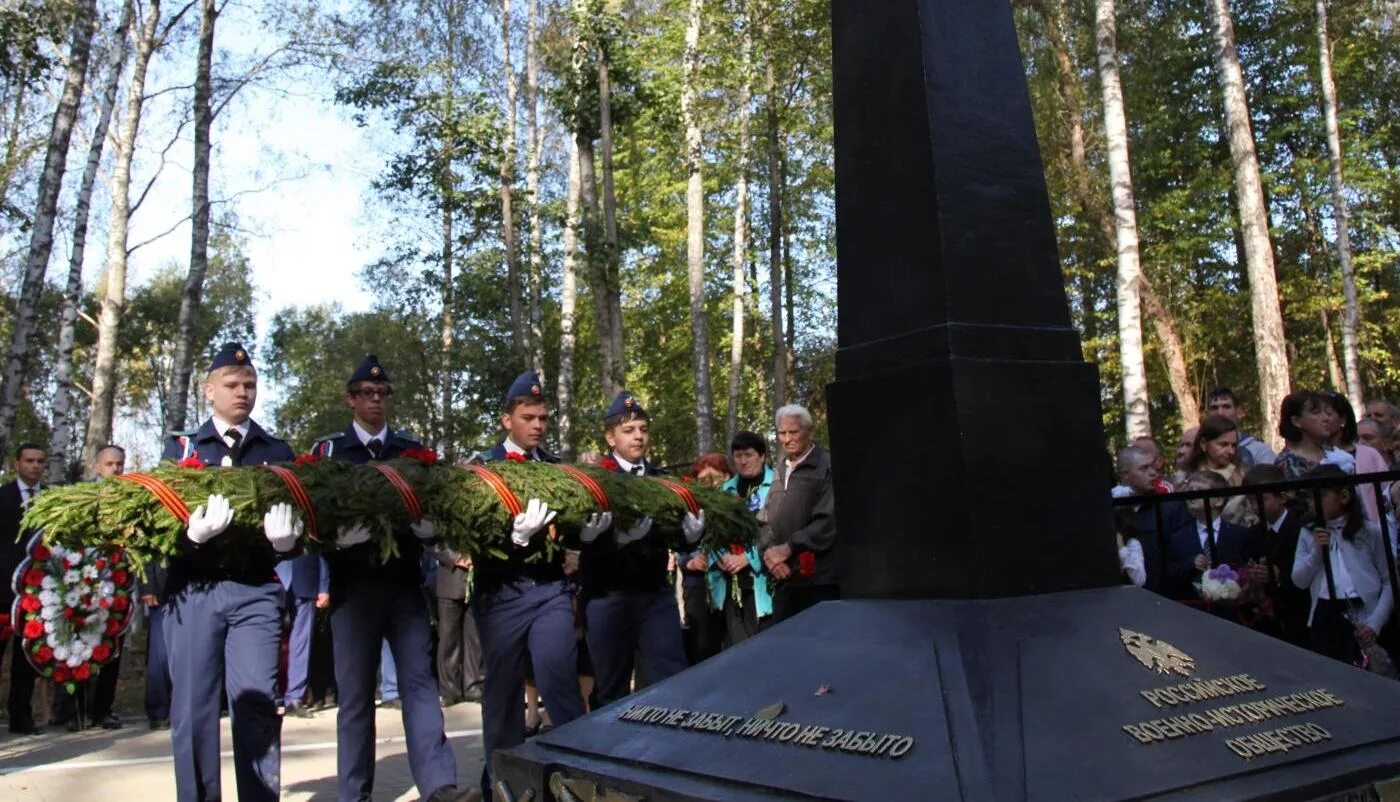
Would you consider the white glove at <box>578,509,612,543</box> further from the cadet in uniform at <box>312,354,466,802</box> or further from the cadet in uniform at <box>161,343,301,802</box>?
the cadet in uniform at <box>161,343,301,802</box>

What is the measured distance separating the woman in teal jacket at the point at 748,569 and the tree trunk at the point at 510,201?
16.1 metres

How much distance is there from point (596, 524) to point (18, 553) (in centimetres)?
677

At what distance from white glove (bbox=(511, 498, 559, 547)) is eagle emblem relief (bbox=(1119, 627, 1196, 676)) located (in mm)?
2835

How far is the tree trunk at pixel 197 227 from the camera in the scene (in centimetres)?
1856

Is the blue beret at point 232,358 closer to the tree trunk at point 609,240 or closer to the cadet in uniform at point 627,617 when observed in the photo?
the cadet in uniform at point 627,617

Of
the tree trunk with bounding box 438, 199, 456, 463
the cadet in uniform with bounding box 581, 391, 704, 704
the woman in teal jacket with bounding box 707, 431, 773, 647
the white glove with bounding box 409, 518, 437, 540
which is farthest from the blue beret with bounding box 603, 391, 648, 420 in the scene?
the tree trunk with bounding box 438, 199, 456, 463

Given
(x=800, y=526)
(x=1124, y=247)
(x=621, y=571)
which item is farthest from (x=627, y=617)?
(x=1124, y=247)

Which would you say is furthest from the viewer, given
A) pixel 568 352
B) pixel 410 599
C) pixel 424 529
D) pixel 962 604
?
pixel 568 352

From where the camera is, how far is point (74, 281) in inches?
645

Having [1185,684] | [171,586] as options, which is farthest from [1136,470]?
[171,586]

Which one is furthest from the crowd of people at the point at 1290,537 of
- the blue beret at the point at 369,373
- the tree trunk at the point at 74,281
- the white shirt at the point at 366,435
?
the tree trunk at the point at 74,281

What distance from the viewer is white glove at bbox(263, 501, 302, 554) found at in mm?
4559

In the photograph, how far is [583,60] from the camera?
20.6 meters

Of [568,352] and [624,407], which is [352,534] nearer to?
[624,407]
